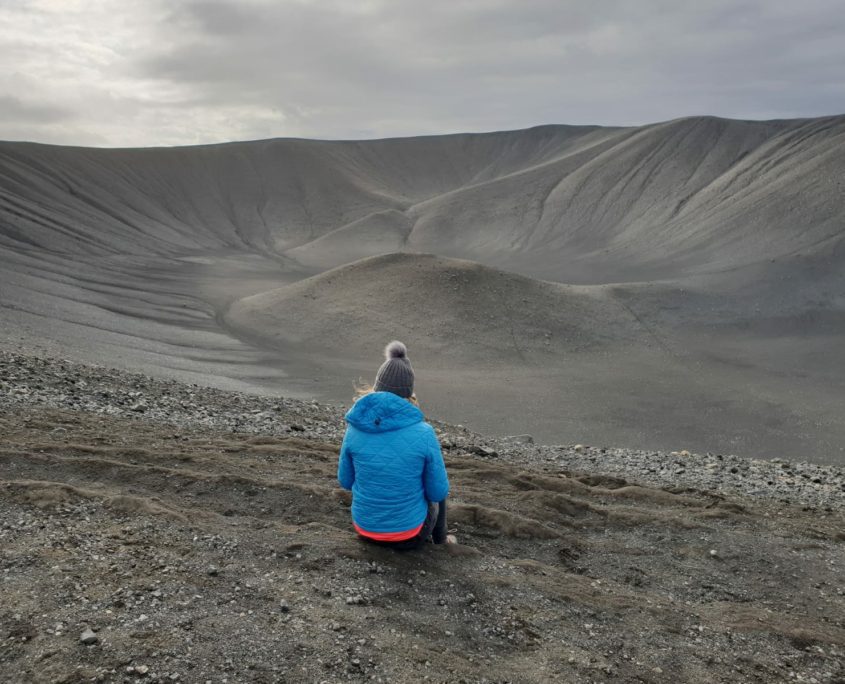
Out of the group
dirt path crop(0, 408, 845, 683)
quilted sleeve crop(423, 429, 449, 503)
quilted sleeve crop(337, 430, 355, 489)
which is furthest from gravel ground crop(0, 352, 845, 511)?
quilted sleeve crop(423, 429, 449, 503)

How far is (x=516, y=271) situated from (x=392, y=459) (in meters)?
43.9

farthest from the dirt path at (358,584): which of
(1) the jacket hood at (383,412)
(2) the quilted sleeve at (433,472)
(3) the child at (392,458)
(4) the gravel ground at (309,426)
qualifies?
(4) the gravel ground at (309,426)

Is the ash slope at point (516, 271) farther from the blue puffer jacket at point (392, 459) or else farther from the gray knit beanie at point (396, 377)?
the gray knit beanie at point (396, 377)

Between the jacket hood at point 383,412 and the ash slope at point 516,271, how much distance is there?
11801 mm


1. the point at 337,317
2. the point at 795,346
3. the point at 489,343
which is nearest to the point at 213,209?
the point at 337,317

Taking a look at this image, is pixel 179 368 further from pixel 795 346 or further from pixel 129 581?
pixel 795 346

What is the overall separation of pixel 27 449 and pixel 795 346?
1033 inches

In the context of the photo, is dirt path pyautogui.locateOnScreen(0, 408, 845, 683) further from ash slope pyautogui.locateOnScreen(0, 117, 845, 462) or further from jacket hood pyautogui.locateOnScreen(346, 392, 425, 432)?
ash slope pyautogui.locateOnScreen(0, 117, 845, 462)

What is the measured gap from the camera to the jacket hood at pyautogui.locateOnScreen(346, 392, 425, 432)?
15.2ft

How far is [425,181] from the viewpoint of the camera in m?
97.7

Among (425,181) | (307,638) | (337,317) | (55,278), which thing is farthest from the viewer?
(425,181)

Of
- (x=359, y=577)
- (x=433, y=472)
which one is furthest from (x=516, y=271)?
(x=359, y=577)

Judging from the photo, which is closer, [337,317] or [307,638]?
[307,638]

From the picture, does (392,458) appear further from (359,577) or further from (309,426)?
(309,426)
